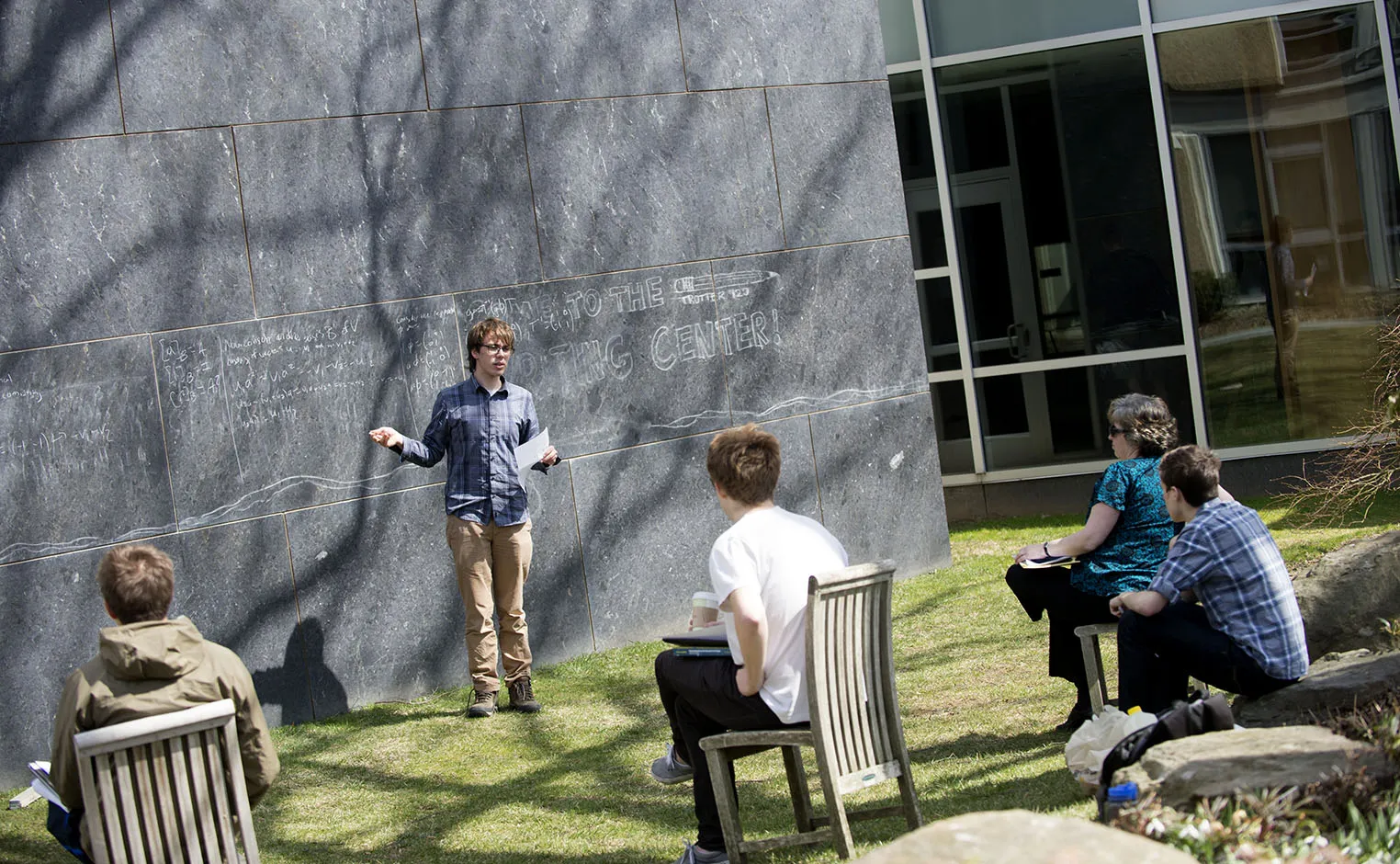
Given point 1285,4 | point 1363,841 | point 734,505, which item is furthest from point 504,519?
point 1285,4

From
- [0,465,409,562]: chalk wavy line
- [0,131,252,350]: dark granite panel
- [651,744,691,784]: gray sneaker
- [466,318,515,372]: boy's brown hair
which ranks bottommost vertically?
[651,744,691,784]: gray sneaker

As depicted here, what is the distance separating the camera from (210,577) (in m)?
7.37

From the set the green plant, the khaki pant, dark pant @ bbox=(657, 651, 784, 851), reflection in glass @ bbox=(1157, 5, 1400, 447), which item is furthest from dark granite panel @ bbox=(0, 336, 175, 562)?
reflection in glass @ bbox=(1157, 5, 1400, 447)

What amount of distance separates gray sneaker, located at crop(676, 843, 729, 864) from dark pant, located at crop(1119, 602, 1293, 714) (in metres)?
1.54

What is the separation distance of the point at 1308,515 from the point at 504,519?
20.1 feet

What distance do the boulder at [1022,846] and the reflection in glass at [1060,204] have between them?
33.0 feet

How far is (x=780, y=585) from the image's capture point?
4426mm

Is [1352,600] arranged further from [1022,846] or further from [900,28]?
[900,28]

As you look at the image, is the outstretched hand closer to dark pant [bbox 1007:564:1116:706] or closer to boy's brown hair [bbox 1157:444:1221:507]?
dark pant [bbox 1007:564:1116:706]

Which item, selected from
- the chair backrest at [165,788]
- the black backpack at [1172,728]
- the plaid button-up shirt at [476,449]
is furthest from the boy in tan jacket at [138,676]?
the plaid button-up shirt at [476,449]

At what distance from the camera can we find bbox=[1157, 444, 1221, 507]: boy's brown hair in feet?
16.4

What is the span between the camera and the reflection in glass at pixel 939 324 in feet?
42.1

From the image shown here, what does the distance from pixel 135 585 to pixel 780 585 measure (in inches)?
73.1

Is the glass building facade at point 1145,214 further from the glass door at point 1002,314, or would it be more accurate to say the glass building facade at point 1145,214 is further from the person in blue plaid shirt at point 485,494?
the person in blue plaid shirt at point 485,494
